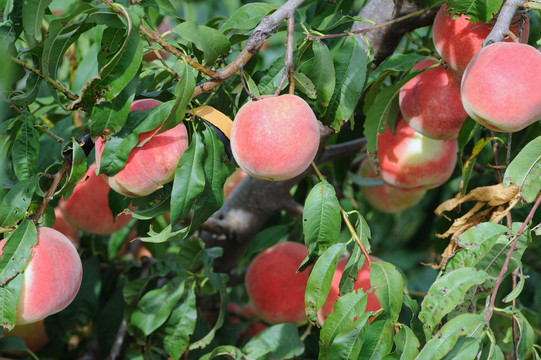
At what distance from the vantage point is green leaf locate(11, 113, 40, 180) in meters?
0.83

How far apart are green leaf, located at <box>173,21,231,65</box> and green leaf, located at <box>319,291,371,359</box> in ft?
1.13

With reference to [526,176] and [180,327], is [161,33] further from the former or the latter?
[526,176]

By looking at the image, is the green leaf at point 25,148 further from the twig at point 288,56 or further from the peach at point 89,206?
the peach at point 89,206

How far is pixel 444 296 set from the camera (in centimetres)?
69

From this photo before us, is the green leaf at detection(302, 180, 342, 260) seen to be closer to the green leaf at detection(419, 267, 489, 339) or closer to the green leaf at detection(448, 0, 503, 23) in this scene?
the green leaf at detection(419, 267, 489, 339)

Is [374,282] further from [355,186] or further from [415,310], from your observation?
[355,186]

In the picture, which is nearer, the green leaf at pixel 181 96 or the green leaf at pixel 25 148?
the green leaf at pixel 181 96

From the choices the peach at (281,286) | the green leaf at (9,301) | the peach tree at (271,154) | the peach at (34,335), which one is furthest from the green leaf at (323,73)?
the peach at (34,335)

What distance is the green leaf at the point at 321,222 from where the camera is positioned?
2.57ft

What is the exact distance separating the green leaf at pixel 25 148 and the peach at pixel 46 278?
0.09 metres

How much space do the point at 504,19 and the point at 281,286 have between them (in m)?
0.73

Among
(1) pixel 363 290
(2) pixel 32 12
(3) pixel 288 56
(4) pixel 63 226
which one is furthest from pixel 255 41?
(4) pixel 63 226

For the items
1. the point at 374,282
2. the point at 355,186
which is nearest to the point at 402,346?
the point at 374,282

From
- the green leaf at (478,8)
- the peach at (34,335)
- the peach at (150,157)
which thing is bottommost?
the peach at (34,335)
